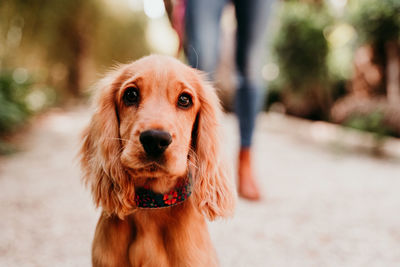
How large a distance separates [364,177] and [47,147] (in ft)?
11.3

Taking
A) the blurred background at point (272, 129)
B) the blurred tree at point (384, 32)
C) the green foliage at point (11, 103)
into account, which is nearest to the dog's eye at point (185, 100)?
the blurred background at point (272, 129)

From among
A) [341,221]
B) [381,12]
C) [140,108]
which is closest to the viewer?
[140,108]

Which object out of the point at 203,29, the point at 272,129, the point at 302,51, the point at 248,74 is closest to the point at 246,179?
the point at 248,74

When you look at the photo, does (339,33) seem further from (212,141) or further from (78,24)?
(212,141)

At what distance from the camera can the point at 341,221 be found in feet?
7.32

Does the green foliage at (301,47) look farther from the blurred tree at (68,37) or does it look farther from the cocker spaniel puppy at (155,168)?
the cocker spaniel puppy at (155,168)

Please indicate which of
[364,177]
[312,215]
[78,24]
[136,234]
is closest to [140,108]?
[136,234]

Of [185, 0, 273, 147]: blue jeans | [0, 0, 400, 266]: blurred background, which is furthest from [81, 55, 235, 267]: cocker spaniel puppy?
[185, 0, 273, 147]: blue jeans

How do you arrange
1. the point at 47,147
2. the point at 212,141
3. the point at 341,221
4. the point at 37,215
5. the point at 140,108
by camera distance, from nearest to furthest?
the point at 140,108 < the point at 212,141 < the point at 37,215 < the point at 341,221 < the point at 47,147

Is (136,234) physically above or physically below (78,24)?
below

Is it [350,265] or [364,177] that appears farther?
[364,177]

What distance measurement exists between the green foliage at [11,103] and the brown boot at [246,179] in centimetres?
252

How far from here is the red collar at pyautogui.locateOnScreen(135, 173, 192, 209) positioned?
1.17 meters

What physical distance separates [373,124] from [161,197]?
373 centimetres
